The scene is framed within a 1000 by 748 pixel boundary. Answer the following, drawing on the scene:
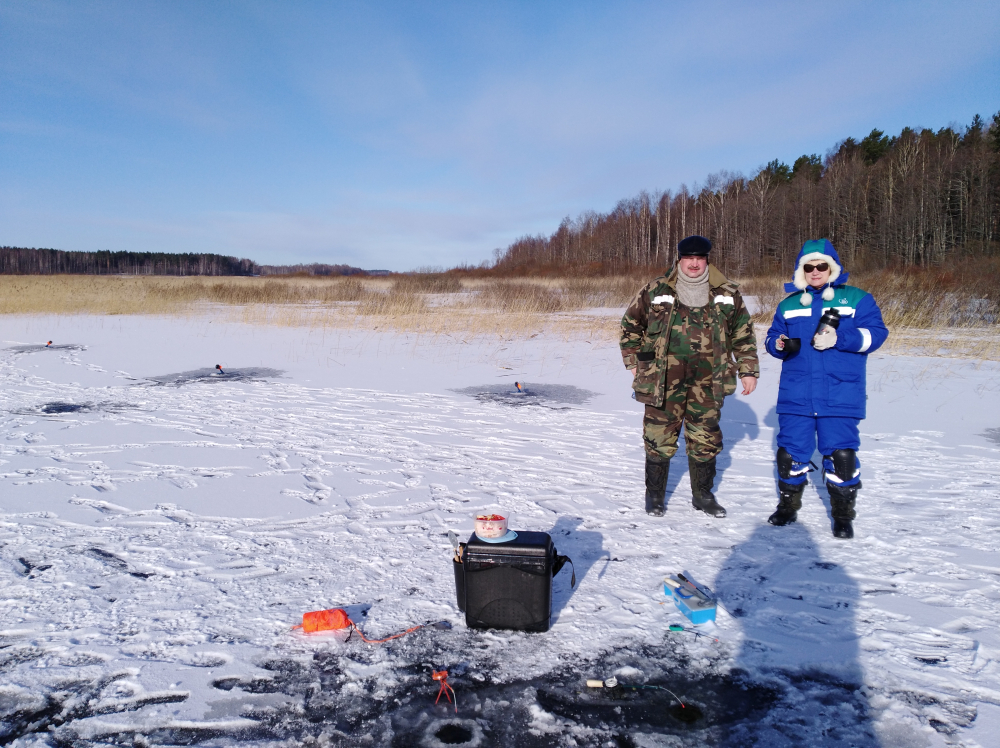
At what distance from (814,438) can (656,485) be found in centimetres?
107

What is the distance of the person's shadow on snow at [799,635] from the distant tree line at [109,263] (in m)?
96.7

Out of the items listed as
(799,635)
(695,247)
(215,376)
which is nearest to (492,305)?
(215,376)

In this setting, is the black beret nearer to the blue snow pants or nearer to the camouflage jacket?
the camouflage jacket

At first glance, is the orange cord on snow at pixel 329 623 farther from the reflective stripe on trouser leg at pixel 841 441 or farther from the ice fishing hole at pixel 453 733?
the reflective stripe on trouser leg at pixel 841 441

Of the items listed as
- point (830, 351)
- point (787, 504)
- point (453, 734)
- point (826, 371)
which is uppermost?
point (830, 351)

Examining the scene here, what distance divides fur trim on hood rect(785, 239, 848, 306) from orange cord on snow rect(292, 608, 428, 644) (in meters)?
3.08

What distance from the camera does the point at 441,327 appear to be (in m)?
15.5

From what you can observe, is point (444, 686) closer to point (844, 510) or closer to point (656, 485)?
point (656, 485)

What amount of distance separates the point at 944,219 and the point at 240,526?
4313cm

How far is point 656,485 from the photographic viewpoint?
417 cm

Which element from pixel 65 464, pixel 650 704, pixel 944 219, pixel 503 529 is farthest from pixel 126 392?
pixel 944 219

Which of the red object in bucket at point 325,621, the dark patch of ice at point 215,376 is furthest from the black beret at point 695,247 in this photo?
the dark patch of ice at point 215,376

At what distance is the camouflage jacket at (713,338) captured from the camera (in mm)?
4055

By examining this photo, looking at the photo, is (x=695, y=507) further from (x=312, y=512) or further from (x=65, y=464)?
(x=65, y=464)
